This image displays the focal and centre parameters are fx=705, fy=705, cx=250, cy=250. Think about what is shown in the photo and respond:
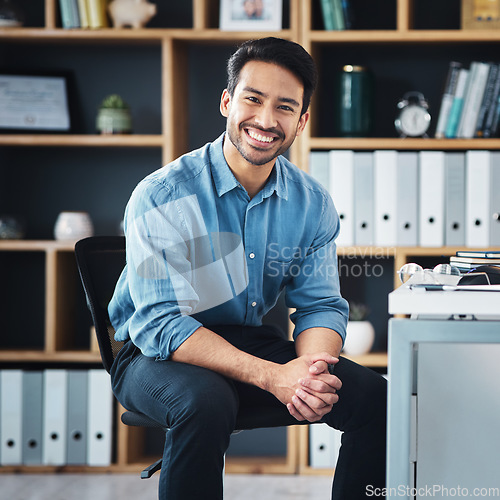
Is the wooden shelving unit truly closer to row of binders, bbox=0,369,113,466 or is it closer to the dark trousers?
row of binders, bbox=0,369,113,466

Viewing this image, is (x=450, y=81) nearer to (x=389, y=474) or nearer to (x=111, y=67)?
→ (x=111, y=67)

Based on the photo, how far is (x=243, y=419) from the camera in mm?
1370

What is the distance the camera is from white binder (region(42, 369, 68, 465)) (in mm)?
2457

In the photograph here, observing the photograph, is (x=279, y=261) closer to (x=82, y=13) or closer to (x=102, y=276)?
(x=102, y=276)

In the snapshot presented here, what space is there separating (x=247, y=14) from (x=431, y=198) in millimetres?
898

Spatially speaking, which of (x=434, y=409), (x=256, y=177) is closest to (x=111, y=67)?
(x=256, y=177)

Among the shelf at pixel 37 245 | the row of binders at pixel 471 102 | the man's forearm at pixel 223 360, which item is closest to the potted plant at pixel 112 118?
the shelf at pixel 37 245

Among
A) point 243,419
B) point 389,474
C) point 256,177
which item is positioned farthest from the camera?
point 256,177

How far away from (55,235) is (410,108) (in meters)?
1.35

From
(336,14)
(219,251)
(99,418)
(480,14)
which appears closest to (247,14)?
(336,14)

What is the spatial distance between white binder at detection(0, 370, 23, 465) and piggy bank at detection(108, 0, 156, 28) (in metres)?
1.28

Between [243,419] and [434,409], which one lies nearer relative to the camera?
[434,409]

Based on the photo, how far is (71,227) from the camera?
8.20 ft

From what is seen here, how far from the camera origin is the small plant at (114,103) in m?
2.52
